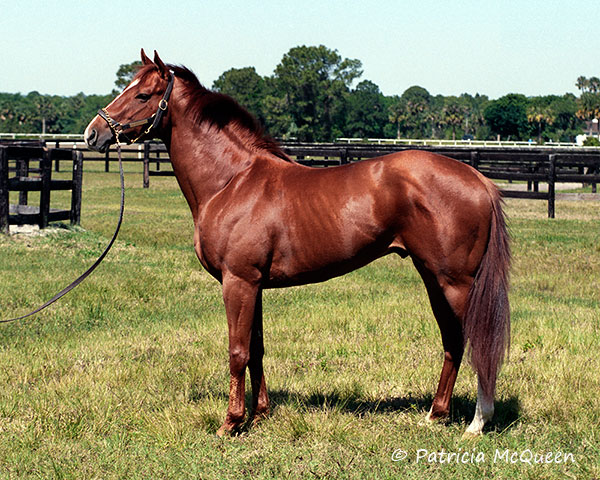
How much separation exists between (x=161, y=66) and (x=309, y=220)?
59.1 inches

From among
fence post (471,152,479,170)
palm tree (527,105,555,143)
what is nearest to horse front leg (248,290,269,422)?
fence post (471,152,479,170)

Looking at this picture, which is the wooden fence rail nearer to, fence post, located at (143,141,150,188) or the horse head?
the horse head

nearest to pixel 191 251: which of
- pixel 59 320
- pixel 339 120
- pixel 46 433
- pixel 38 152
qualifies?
pixel 38 152

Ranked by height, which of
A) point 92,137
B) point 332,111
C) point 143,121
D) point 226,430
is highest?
point 332,111

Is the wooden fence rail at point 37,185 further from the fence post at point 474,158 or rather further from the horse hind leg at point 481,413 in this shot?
the fence post at point 474,158

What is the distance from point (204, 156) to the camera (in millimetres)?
4832

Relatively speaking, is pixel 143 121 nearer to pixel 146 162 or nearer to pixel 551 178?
pixel 551 178

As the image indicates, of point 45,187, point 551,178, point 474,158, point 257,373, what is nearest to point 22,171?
point 45,187

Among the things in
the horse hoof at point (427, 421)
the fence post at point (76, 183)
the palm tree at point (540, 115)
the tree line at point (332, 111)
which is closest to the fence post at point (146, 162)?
the fence post at point (76, 183)

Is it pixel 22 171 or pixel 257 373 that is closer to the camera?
pixel 257 373

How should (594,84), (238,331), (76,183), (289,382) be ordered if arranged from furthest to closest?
(594,84)
(76,183)
(289,382)
(238,331)

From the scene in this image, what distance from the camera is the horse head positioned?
4750mm

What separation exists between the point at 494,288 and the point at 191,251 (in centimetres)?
824

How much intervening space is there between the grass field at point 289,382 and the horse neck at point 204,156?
1.51 meters
